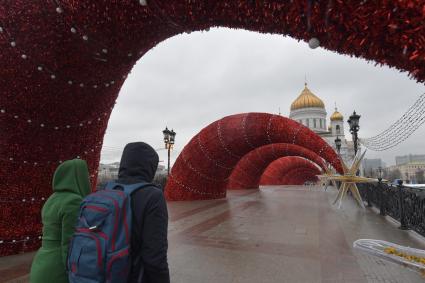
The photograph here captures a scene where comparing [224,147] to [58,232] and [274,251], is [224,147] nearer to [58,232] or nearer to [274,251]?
[274,251]

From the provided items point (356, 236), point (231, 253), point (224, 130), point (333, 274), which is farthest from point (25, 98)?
point (224, 130)

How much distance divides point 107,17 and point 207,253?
3977 mm

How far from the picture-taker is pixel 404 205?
6.94 metres

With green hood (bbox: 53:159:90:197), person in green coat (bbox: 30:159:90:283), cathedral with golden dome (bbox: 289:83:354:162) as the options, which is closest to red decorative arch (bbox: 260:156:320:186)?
cathedral with golden dome (bbox: 289:83:354:162)

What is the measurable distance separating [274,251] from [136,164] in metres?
3.87

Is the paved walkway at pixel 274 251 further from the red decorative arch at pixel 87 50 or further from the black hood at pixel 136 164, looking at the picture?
the black hood at pixel 136 164

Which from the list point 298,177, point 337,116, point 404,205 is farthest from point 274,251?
point 337,116

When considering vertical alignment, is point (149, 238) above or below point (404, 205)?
above

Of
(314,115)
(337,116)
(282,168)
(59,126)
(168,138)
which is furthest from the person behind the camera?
(337,116)

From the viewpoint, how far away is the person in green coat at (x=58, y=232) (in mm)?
2006

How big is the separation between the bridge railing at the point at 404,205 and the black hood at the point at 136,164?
6308 mm

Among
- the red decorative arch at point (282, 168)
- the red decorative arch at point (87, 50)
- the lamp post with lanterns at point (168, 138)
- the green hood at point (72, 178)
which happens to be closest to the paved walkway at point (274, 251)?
the red decorative arch at point (87, 50)

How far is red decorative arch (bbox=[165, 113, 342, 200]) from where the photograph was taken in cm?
1105

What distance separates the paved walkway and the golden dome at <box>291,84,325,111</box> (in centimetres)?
4425
